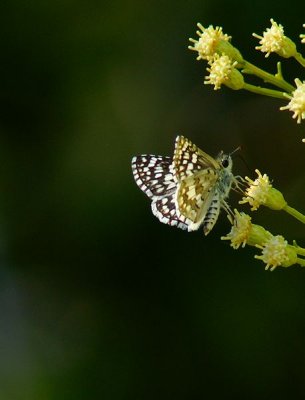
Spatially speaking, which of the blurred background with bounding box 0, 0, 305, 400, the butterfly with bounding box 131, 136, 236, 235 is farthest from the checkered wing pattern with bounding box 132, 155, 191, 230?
the blurred background with bounding box 0, 0, 305, 400

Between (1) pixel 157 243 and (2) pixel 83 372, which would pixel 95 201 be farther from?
(2) pixel 83 372

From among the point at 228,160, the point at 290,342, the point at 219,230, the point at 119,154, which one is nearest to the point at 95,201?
the point at 119,154

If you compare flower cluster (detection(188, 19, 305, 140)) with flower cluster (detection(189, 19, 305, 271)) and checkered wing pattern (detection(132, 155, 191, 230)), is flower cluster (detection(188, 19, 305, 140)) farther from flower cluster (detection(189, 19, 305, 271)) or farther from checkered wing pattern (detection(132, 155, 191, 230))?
checkered wing pattern (detection(132, 155, 191, 230))

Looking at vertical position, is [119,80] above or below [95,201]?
above

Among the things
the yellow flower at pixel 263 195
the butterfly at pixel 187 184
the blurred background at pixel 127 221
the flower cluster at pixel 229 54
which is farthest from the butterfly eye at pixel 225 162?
the blurred background at pixel 127 221

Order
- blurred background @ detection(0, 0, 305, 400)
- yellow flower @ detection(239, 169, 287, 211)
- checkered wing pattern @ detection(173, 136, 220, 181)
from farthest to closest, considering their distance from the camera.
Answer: blurred background @ detection(0, 0, 305, 400) → yellow flower @ detection(239, 169, 287, 211) → checkered wing pattern @ detection(173, 136, 220, 181)
